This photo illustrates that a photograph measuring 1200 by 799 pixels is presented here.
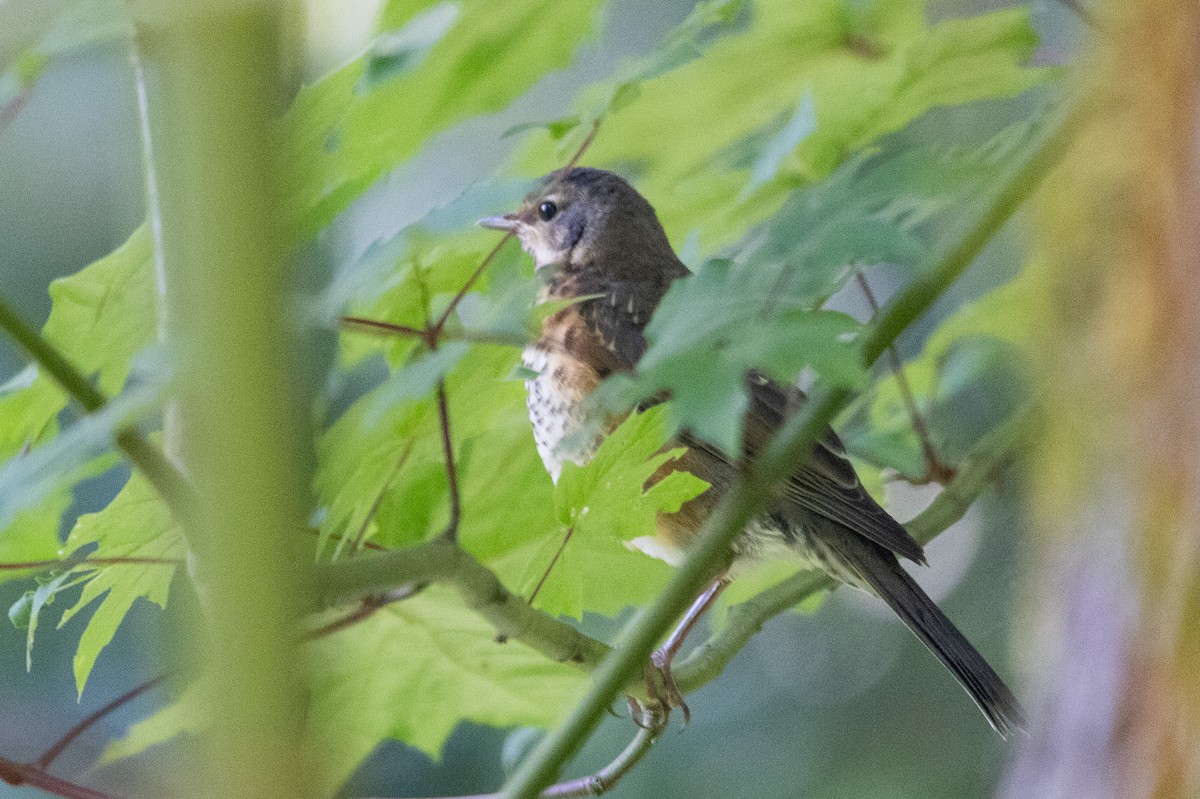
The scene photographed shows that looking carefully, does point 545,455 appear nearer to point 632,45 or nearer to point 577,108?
point 577,108

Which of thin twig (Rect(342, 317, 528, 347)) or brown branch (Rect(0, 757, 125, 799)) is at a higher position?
thin twig (Rect(342, 317, 528, 347))

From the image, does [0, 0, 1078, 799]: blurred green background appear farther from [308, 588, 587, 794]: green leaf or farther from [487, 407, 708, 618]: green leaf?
[487, 407, 708, 618]: green leaf

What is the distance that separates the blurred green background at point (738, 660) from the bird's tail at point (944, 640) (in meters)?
0.18

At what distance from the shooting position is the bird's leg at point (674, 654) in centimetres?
107

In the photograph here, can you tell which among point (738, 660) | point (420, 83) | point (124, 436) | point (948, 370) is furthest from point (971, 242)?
point (738, 660)

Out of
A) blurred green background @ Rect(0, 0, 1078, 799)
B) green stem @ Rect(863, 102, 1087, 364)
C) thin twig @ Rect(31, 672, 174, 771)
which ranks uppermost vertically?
green stem @ Rect(863, 102, 1087, 364)

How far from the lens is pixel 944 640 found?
1341 millimetres

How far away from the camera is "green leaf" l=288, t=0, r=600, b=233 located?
77cm

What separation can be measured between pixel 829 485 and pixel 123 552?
814 millimetres

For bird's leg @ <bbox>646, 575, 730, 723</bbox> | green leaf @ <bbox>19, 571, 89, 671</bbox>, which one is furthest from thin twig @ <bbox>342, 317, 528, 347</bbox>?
bird's leg @ <bbox>646, 575, 730, 723</bbox>

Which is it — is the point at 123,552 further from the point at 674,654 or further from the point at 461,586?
the point at 674,654

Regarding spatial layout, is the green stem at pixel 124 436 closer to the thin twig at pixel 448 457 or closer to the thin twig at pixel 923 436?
the thin twig at pixel 448 457

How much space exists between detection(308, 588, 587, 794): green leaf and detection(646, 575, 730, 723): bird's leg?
0.08 meters

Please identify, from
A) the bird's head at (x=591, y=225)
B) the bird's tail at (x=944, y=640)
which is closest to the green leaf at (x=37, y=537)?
the bird's tail at (x=944, y=640)
